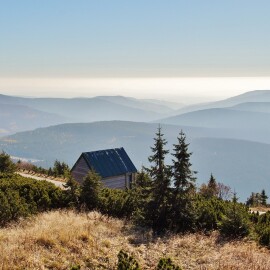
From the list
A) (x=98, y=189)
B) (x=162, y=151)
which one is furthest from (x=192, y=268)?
(x=98, y=189)

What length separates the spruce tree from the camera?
50.6ft

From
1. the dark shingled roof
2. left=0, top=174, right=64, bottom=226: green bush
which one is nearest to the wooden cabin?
the dark shingled roof

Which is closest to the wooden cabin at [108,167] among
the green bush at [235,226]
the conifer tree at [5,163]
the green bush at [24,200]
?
the conifer tree at [5,163]

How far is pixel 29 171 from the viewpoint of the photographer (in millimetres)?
54812

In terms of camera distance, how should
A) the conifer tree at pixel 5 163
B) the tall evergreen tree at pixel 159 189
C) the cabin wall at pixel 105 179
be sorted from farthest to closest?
1. the cabin wall at pixel 105 179
2. the conifer tree at pixel 5 163
3. the tall evergreen tree at pixel 159 189

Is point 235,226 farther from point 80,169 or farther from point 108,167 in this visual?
point 80,169

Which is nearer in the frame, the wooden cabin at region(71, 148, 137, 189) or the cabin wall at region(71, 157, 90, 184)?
the wooden cabin at region(71, 148, 137, 189)

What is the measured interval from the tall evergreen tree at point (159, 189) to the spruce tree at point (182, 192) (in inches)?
13.9

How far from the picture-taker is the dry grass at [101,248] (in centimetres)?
943

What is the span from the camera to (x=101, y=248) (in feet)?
35.3

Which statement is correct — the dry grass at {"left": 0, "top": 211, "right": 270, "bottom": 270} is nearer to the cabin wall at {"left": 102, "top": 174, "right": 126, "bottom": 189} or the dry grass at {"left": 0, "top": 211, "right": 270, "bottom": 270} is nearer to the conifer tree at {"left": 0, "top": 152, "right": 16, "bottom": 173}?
the conifer tree at {"left": 0, "top": 152, "right": 16, "bottom": 173}

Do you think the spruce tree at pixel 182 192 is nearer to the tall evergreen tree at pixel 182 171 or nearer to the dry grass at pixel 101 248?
the tall evergreen tree at pixel 182 171

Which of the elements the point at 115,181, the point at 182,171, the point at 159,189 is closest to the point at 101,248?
the point at 159,189

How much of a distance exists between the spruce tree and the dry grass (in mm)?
1573
